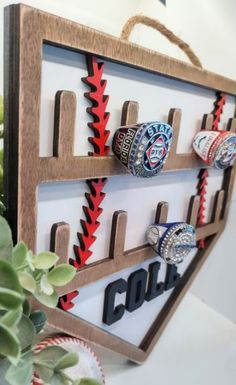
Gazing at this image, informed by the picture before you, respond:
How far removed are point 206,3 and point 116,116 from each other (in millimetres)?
530

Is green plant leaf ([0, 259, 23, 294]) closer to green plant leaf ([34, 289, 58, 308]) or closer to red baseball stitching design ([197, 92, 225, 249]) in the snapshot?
green plant leaf ([34, 289, 58, 308])

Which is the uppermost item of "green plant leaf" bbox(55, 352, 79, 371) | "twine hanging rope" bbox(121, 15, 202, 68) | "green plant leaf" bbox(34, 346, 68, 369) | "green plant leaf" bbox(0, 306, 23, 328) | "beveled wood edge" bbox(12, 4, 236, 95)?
"twine hanging rope" bbox(121, 15, 202, 68)

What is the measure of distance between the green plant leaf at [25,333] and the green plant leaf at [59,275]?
0.14 ft

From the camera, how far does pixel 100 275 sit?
1.81ft

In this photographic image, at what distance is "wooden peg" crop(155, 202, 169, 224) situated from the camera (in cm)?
64

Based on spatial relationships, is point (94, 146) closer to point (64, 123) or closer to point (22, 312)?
point (64, 123)

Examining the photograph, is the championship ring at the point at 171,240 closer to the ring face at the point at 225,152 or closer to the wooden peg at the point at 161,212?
the wooden peg at the point at 161,212

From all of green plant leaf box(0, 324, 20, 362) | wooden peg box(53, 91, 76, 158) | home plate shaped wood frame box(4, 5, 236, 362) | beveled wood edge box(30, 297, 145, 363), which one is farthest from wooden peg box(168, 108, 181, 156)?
green plant leaf box(0, 324, 20, 362)

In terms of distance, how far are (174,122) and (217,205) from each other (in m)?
0.31

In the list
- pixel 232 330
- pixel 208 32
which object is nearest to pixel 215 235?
pixel 232 330

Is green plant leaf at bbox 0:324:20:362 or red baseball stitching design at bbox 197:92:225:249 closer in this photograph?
green plant leaf at bbox 0:324:20:362

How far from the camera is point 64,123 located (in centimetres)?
43

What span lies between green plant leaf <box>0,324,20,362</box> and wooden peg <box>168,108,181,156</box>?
0.45m

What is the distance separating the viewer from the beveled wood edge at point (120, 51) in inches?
14.9
